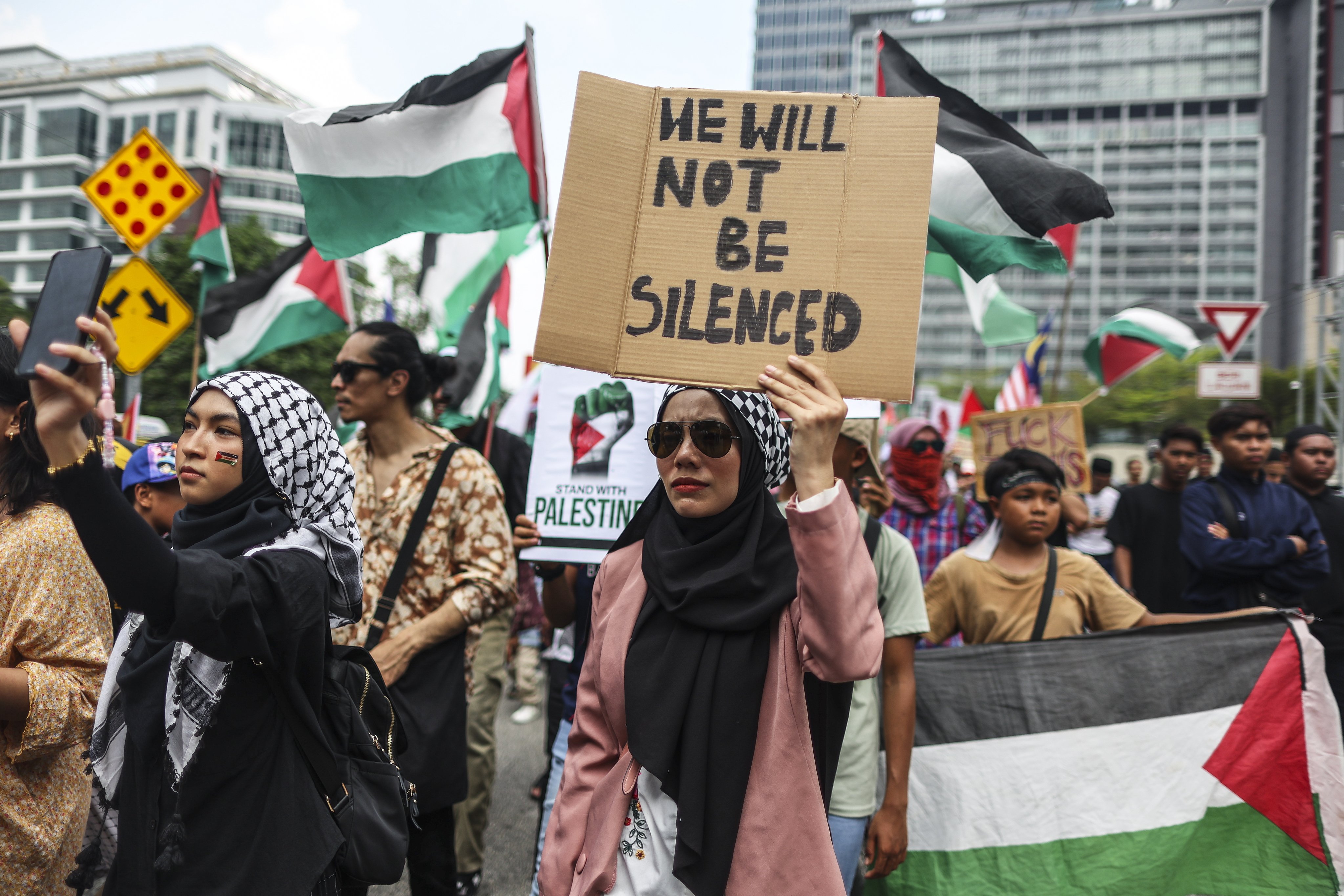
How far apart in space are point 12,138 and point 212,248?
106m

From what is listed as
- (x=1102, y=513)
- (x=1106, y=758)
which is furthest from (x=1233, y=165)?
(x=1106, y=758)

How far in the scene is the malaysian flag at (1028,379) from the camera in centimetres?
1084

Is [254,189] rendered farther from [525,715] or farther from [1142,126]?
[1142,126]

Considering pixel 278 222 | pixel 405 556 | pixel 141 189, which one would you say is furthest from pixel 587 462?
pixel 278 222

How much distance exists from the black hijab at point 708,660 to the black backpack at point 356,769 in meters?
0.68

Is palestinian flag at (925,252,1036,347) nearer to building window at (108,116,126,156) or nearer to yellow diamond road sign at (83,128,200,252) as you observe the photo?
yellow diamond road sign at (83,128,200,252)

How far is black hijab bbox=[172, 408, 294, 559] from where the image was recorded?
2.08m

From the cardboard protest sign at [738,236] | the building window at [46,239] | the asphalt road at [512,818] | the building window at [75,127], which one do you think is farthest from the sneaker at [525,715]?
the building window at [46,239]

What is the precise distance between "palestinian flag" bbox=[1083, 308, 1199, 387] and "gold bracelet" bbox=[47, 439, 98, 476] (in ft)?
30.4

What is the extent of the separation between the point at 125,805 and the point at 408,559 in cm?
141

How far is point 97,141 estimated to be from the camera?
87.4 metres

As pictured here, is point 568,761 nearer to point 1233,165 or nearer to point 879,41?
point 879,41

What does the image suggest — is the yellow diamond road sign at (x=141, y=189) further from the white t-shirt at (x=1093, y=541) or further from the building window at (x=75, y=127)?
the building window at (x=75, y=127)

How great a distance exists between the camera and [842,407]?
1.91 meters
